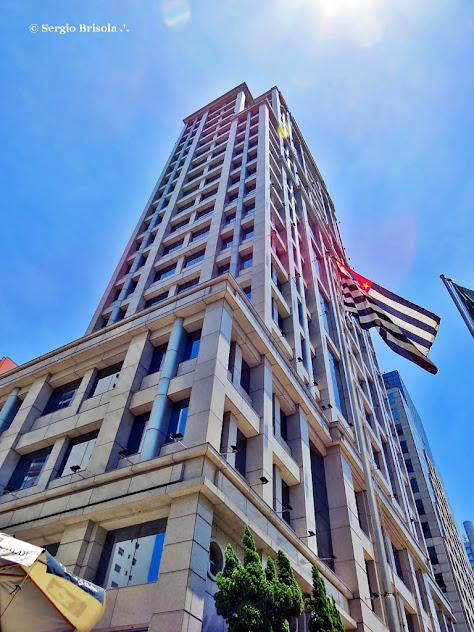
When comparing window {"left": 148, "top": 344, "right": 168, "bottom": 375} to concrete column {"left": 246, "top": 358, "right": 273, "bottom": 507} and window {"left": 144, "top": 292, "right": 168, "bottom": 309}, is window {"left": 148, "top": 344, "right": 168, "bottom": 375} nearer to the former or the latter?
concrete column {"left": 246, "top": 358, "right": 273, "bottom": 507}

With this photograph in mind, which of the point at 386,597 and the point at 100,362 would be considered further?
the point at 100,362

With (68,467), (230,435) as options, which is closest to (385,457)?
(230,435)

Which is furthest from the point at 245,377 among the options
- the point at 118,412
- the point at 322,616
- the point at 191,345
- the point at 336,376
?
the point at 336,376

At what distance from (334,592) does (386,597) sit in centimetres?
982

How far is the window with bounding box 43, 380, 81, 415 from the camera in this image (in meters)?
23.4

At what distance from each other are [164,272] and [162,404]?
18.5 meters

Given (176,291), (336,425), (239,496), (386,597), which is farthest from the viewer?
(176,291)

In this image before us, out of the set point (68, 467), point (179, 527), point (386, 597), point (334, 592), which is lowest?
point (386, 597)

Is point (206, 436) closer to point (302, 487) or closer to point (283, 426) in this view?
point (302, 487)

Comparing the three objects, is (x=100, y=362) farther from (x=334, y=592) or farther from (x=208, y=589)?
(x=334, y=592)

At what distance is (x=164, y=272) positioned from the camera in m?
35.3

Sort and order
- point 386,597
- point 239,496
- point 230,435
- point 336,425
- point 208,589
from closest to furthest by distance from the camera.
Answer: point 386,597 → point 208,589 → point 239,496 → point 230,435 → point 336,425

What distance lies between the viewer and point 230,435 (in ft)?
58.7

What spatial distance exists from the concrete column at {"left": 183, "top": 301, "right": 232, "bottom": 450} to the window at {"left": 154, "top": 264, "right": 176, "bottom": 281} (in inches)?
568
